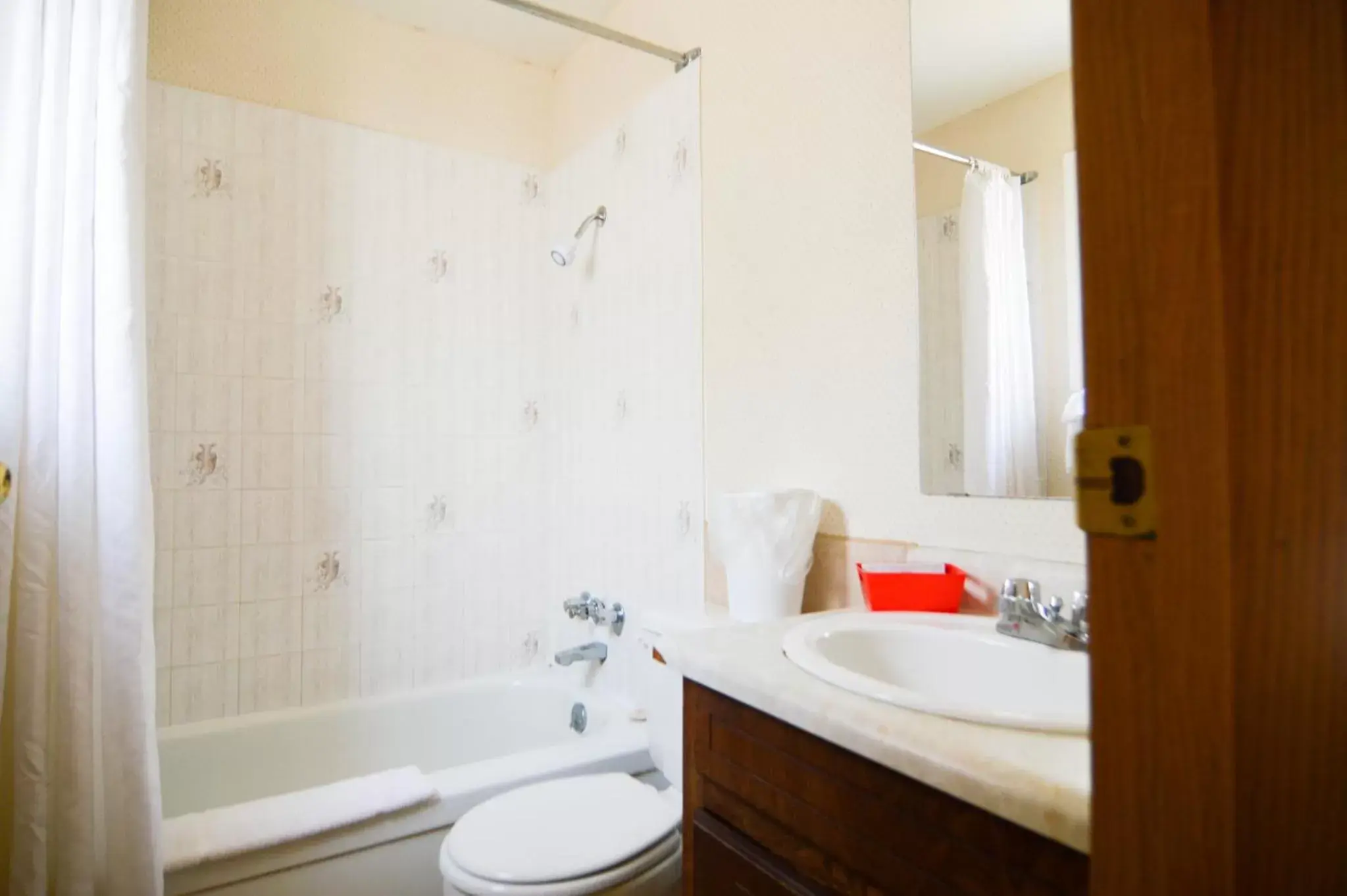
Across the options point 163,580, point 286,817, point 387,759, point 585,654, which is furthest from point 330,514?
point 286,817

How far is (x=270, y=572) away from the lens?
1.97 m

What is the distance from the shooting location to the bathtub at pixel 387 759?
1.26 meters

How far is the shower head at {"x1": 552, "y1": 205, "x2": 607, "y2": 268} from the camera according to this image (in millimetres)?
2066

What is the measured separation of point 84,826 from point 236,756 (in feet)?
2.80

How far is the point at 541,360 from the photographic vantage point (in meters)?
2.38

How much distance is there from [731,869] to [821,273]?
3.26ft

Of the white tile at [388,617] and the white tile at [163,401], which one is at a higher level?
the white tile at [163,401]

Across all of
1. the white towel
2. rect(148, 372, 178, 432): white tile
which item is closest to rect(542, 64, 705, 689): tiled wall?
the white towel

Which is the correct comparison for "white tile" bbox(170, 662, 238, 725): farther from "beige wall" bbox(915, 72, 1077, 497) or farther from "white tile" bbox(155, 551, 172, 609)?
"beige wall" bbox(915, 72, 1077, 497)

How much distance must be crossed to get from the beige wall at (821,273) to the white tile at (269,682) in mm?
1314

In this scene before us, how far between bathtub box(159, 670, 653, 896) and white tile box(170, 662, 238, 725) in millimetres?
34

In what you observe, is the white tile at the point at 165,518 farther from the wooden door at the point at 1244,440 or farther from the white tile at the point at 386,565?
the wooden door at the point at 1244,440

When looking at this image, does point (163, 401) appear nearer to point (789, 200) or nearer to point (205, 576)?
point (205, 576)

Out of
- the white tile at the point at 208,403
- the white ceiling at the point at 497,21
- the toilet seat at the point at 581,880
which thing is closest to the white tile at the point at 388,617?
the white tile at the point at 208,403
